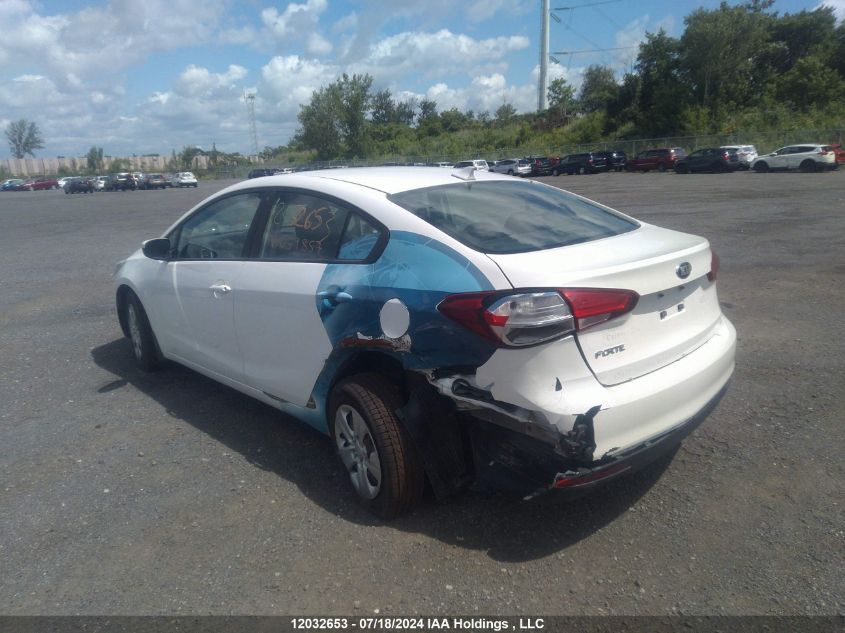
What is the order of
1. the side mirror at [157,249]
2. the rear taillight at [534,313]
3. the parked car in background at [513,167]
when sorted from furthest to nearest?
1. the parked car in background at [513,167]
2. the side mirror at [157,249]
3. the rear taillight at [534,313]

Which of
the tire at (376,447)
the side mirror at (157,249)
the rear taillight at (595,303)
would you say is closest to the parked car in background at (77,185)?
the side mirror at (157,249)

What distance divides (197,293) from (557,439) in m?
2.90

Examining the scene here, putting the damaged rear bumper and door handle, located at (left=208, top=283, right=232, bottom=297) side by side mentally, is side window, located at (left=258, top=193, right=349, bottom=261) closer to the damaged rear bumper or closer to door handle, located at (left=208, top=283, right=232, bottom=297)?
door handle, located at (left=208, top=283, right=232, bottom=297)

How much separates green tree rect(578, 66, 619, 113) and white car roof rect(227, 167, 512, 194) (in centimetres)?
6253

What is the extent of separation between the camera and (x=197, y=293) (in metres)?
4.64

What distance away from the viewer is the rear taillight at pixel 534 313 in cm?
276

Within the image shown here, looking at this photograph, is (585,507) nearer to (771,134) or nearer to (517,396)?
(517,396)

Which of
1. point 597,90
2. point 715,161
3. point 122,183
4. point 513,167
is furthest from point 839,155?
point 122,183

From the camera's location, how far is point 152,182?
63438 millimetres

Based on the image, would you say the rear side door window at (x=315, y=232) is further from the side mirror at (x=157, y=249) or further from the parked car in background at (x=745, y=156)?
the parked car in background at (x=745, y=156)

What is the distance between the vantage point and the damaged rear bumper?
9.14ft

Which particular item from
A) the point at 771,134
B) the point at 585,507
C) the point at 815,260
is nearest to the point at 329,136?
the point at 771,134

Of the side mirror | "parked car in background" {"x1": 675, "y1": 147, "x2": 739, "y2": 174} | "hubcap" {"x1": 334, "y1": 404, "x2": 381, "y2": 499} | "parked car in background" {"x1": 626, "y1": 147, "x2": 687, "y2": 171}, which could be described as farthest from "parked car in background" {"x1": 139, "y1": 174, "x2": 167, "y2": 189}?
"hubcap" {"x1": 334, "y1": 404, "x2": 381, "y2": 499}

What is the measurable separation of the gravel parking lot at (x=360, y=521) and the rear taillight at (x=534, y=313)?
73 centimetres
